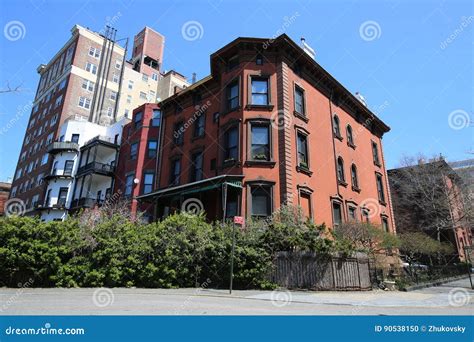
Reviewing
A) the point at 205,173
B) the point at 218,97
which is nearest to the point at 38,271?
the point at 205,173

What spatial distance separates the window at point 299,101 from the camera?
73.1ft

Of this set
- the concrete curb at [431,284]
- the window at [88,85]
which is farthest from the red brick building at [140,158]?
the concrete curb at [431,284]

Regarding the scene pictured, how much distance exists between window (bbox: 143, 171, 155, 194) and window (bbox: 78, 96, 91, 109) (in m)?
24.3

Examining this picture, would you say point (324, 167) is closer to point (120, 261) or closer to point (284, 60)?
point (284, 60)

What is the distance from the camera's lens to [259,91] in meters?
21.5

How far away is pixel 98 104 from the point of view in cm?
4731

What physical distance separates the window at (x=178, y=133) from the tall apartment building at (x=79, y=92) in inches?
818

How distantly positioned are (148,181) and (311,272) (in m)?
19.1

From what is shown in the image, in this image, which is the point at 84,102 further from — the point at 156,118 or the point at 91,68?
the point at 156,118

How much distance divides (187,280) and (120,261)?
124 inches

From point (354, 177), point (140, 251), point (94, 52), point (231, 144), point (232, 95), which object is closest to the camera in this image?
point (140, 251)

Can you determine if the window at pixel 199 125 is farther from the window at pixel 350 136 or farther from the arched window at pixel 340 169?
the window at pixel 350 136

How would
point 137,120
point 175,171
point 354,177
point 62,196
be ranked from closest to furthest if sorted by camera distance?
point 175,171
point 354,177
point 137,120
point 62,196

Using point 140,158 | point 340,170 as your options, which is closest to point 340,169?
point 340,170
